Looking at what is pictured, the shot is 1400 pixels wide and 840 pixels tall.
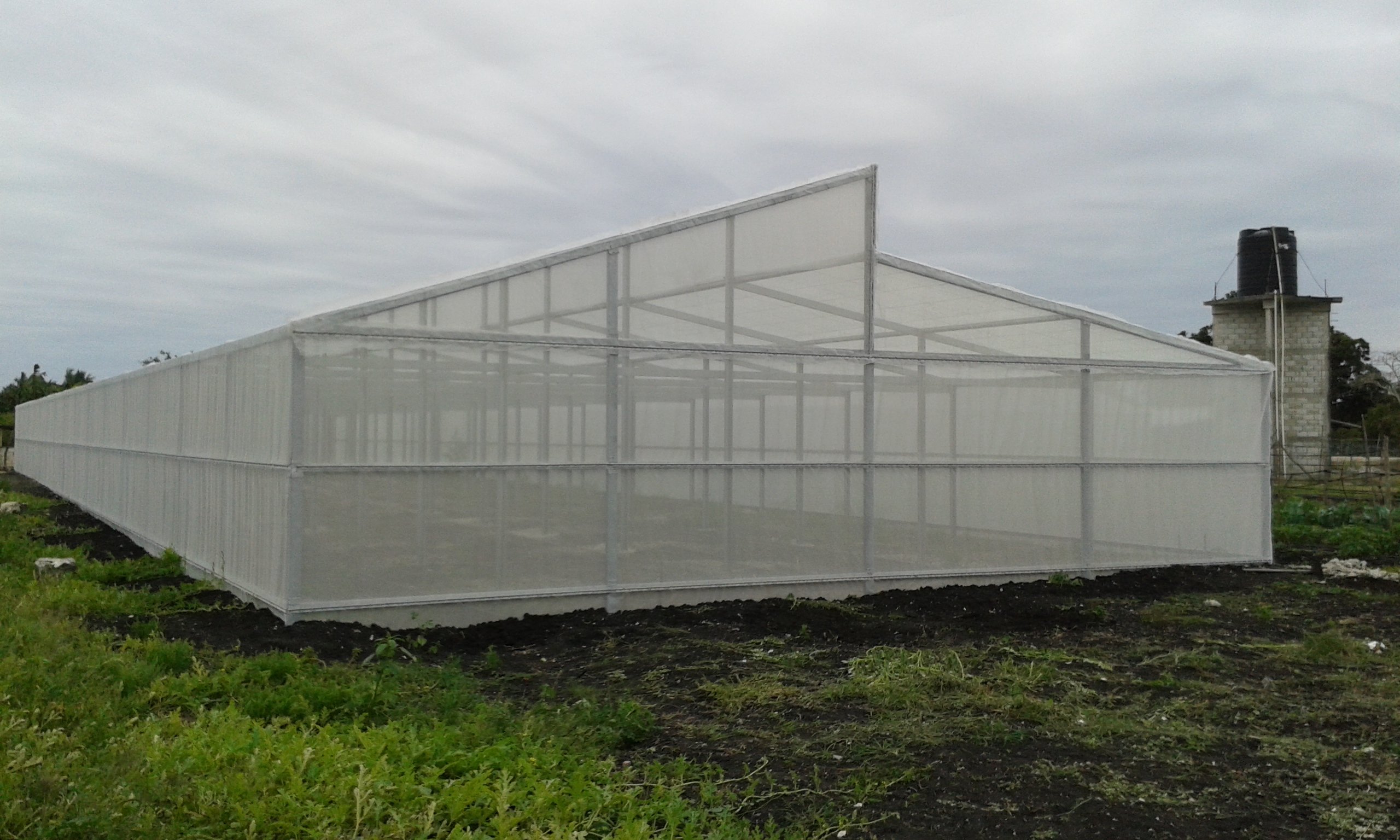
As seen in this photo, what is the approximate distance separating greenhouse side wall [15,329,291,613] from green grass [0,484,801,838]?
83.4 inches

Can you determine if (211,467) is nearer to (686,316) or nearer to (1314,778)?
(686,316)

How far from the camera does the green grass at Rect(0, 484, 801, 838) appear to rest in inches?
174

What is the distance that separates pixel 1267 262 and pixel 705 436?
29.6 m

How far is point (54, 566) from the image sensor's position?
12430mm

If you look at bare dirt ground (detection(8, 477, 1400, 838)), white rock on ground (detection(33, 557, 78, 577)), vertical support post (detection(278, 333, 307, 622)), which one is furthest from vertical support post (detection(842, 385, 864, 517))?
white rock on ground (detection(33, 557, 78, 577))

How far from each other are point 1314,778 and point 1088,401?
7338 millimetres

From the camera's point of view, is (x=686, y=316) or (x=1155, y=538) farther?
(x=1155, y=538)

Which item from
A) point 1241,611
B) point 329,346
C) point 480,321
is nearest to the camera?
point 329,346

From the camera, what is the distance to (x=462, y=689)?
6.88 m

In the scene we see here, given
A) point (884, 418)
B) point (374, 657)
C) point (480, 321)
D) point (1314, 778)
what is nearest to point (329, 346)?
point (480, 321)

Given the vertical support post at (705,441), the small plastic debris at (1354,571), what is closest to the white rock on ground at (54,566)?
the vertical support post at (705,441)

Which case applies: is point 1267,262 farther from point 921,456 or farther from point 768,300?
point 768,300

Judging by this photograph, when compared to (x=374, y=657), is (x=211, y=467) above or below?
above

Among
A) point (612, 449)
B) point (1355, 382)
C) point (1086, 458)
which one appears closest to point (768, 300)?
point (612, 449)
